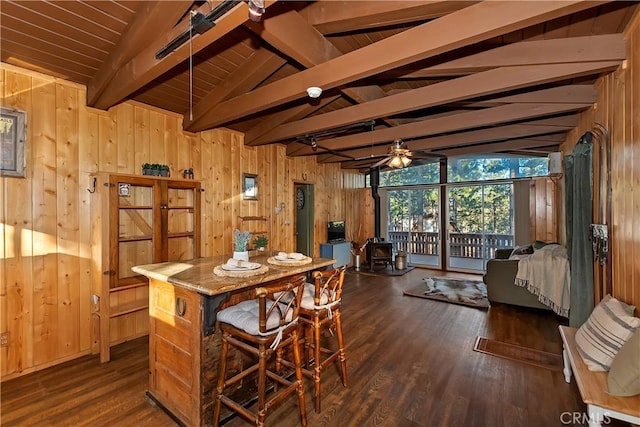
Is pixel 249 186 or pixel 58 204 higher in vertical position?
pixel 249 186

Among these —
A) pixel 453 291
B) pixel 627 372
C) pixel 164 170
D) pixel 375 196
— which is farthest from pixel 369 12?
pixel 375 196

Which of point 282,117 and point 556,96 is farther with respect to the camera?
point 282,117

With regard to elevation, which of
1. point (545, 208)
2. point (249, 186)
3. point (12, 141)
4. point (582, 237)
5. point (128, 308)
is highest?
point (12, 141)

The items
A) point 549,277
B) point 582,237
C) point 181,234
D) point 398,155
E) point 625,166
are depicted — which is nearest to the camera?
point 625,166

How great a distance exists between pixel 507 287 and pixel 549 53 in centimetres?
328

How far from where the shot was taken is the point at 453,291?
5137mm

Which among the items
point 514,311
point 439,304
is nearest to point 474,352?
point 439,304

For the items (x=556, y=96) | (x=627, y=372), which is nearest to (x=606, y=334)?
(x=627, y=372)

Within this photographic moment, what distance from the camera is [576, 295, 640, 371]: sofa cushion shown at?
180 centimetres

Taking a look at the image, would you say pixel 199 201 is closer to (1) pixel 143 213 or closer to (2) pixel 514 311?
(1) pixel 143 213

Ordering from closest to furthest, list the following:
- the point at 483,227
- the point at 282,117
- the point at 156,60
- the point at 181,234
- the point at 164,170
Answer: the point at 156,60
the point at 164,170
the point at 181,234
the point at 282,117
the point at 483,227

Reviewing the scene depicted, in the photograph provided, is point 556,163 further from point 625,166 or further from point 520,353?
point 520,353

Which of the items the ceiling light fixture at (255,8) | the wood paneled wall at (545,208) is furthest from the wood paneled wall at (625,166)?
the wood paneled wall at (545,208)

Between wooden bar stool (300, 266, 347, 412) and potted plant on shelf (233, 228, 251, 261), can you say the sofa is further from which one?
potted plant on shelf (233, 228, 251, 261)
